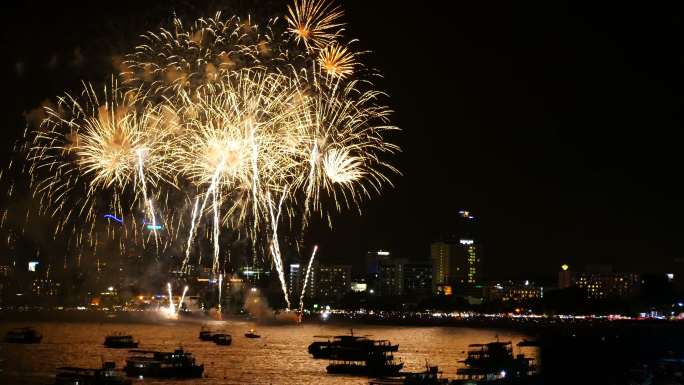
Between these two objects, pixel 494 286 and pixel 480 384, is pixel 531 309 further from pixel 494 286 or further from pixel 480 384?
pixel 480 384

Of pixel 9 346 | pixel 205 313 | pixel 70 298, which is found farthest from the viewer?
pixel 70 298

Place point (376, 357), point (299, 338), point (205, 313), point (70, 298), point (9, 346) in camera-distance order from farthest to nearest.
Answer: point (70, 298), point (205, 313), point (299, 338), point (9, 346), point (376, 357)

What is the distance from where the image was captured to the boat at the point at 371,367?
43625mm

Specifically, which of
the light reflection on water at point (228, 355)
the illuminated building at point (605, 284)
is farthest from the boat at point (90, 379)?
the illuminated building at point (605, 284)

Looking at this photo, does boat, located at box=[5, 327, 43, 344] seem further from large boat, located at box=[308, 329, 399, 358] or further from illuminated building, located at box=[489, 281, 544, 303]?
illuminated building, located at box=[489, 281, 544, 303]

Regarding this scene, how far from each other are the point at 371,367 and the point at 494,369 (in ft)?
19.4

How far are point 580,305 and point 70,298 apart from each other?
269 feet

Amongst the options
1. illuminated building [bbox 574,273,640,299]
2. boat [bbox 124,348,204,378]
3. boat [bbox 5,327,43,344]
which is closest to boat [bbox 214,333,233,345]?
boat [bbox 5,327,43,344]

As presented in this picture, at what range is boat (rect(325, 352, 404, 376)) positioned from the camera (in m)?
43.6

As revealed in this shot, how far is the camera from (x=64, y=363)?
4641 cm

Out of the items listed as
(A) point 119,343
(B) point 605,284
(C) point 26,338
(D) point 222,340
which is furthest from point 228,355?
(B) point 605,284

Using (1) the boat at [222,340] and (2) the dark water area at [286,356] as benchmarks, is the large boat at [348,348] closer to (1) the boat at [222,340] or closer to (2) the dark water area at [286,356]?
(2) the dark water area at [286,356]

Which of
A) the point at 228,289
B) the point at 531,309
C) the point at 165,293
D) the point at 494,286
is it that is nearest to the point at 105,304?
the point at 165,293

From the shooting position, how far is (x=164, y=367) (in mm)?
41125
